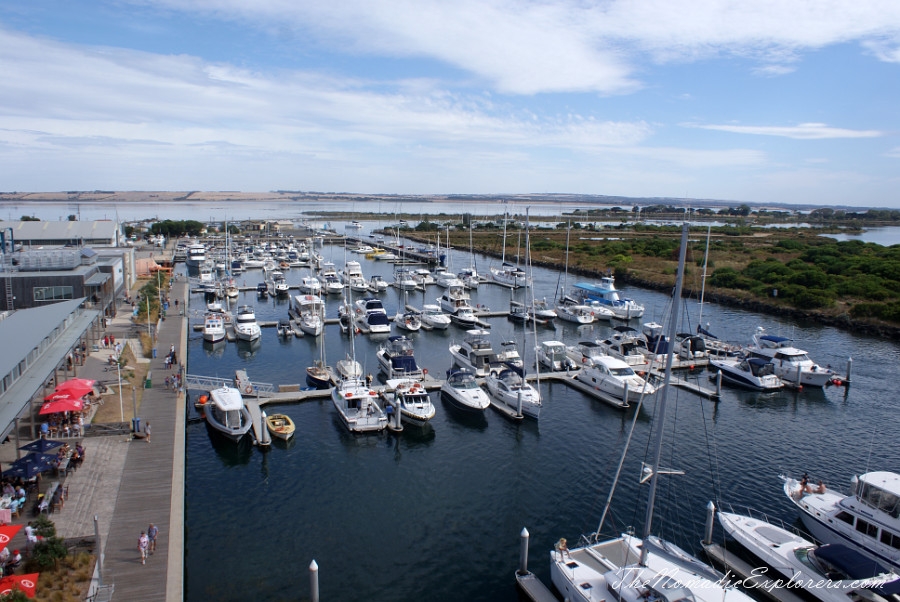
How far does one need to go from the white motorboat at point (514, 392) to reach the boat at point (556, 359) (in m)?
5.39

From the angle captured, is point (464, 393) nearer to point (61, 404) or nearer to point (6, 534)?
point (61, 404)

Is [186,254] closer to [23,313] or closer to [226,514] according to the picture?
[23,313]

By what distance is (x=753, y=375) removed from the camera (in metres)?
40.3

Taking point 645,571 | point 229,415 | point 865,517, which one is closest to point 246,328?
point 229,415

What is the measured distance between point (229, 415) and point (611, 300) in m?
47.3

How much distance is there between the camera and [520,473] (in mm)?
27688

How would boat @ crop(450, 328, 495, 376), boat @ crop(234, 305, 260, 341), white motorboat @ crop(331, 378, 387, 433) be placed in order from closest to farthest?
white motorboat @ crop(331, 378, 387, 433), boat @ crop(450, 328, 495, 376), boat @ crop(234, 305, 260, 341)

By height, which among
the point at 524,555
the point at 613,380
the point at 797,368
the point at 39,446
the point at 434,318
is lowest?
the point at 524,555

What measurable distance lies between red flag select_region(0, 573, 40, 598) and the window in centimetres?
3285

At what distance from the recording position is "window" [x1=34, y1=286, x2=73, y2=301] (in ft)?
141

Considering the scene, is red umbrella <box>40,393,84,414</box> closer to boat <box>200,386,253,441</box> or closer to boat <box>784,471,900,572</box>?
boat <box>200,386,253,441</box>

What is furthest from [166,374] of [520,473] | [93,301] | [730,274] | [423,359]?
[730,274]

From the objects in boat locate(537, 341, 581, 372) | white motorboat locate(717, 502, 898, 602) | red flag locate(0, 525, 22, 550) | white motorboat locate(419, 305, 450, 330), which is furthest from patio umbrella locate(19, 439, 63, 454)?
white motorboat locate(419, 305, 450, 330)

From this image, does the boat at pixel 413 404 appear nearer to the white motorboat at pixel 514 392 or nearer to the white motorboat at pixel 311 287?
the white motorboat at pixel 514 392
